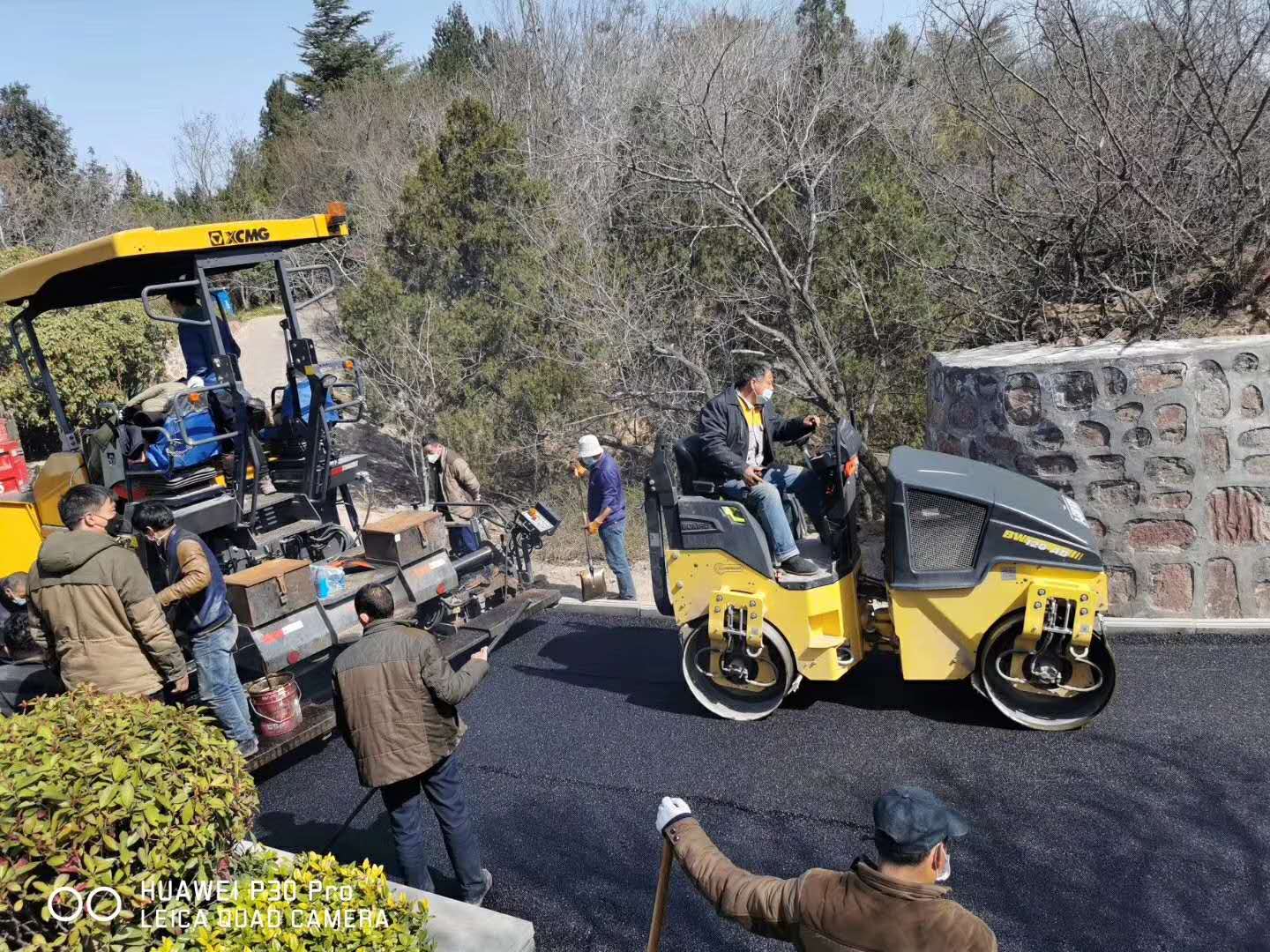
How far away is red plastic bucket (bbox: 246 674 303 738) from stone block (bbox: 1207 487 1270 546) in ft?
18.8

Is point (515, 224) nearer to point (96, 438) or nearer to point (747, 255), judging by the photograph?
point (747, 255)

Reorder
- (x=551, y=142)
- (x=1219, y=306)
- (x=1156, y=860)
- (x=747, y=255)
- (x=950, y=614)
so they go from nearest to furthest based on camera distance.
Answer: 1. (x=1156, y=860)
2. (x=950, y=614)
3. (x=1219, y=306)
4. (x=747, y=255)
5. (x=551, y=142)

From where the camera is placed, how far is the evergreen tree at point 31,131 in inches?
1115

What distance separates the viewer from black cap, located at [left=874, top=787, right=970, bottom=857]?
7.63 ft

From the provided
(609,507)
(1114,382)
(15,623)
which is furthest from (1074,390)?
(15,623)

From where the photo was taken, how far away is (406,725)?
3857 millimetres

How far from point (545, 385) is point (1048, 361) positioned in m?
8.23

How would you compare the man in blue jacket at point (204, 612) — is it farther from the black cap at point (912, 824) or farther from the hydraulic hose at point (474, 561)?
the black cap at point (912, 824)

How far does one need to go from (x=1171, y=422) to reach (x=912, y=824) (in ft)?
15.6

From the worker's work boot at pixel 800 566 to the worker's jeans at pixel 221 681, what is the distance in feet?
10.2

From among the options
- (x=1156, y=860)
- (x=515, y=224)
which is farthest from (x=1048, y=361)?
(x=515, y=224)

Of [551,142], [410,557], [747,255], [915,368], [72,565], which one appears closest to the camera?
[72,565]

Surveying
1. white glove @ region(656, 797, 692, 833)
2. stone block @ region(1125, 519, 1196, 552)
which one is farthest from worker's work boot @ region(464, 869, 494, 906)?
stone block @ region(1125, 519, 1196, 552)

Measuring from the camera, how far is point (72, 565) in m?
4.57
